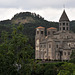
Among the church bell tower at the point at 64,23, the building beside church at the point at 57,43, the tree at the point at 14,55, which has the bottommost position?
the tree at the point at 14,55

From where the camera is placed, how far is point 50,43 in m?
70.1

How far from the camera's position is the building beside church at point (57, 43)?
222ft

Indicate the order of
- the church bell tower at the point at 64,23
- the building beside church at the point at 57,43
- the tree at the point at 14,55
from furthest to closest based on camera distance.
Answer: the church bell tower at the point at 64,23, the building beside church at the point at 57,43, the tree at the point at 14,55

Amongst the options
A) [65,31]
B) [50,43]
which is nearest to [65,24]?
[65,31]

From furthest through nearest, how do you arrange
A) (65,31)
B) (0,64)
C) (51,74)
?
(65,31), (51,74), (0,64)

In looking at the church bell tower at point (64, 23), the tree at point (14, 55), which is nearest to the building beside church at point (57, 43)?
the church bell tower at point (64, 23)

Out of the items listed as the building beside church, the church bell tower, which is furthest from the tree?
the church bell tower

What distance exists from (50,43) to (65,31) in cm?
622

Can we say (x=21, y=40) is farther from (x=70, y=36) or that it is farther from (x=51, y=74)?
(x=70, y=36)

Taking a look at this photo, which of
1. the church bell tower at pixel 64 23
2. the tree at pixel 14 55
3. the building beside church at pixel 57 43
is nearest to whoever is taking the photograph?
the tree at pixel 14 55

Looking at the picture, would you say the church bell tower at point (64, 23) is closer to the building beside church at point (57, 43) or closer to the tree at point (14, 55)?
the building beside church at point (57, 43)

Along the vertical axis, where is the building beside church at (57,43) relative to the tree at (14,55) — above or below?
above

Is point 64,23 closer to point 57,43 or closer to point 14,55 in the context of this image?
point 57,43

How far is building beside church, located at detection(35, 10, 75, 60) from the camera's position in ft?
222
